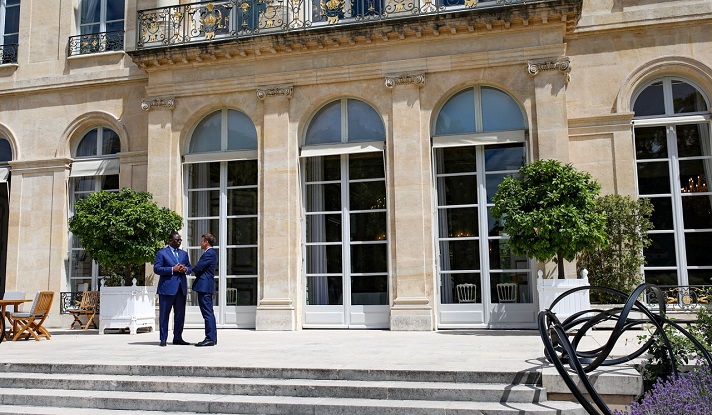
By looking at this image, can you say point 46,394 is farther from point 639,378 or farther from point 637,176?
point 637,176

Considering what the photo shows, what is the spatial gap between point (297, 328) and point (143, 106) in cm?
550

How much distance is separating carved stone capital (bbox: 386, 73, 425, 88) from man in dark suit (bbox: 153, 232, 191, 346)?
497cm

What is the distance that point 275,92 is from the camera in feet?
42.6

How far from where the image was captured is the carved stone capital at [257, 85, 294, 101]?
12.9 metres

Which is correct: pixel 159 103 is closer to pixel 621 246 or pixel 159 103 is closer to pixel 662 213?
pixel 621 246

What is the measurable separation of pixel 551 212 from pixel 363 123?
435 cm

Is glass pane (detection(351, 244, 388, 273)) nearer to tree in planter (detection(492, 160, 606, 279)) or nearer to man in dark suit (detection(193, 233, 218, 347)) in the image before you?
tree in planter (detection(492, 160, 606, 279))

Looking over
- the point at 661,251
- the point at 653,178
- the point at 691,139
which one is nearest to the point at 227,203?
the point at 653,178

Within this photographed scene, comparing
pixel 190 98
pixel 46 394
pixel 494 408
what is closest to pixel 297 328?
pixel 190 98

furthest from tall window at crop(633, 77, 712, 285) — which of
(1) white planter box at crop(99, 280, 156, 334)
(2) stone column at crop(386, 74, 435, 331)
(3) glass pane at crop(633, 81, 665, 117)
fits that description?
(1) white planter box at crop(99, 280, 156, 334)

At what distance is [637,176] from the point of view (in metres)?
11.6

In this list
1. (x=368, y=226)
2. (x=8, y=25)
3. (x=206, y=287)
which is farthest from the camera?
(x=8, y=25)

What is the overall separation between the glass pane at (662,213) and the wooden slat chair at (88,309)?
10.6 metres

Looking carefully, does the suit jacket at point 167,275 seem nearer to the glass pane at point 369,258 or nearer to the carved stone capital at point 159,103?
the glass pane at point 369,258
